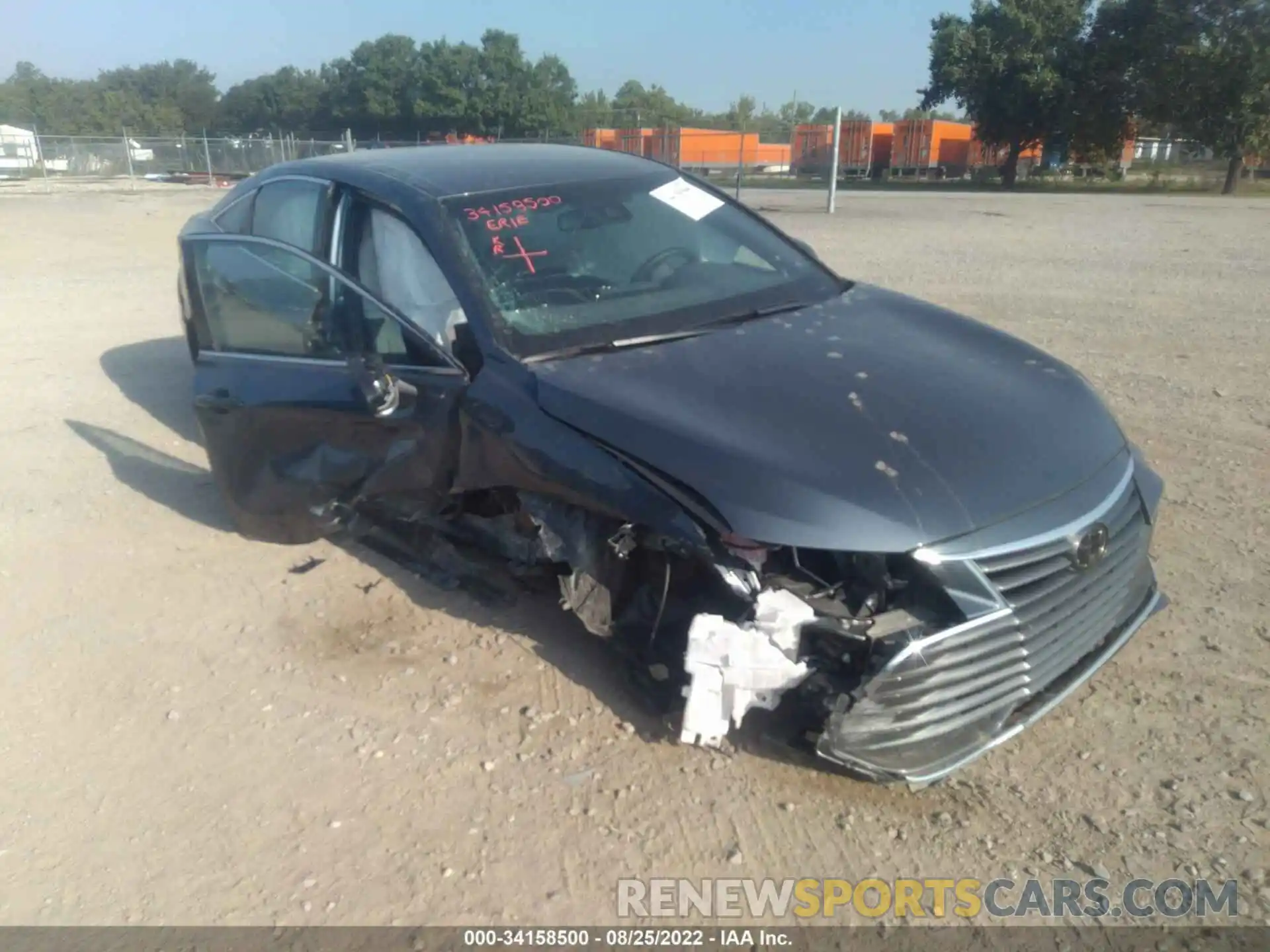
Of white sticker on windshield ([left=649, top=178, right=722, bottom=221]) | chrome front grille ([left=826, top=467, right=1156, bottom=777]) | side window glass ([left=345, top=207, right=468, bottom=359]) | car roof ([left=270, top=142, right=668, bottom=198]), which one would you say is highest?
car roof ([left=270, top=142, right=668, bottom=198])

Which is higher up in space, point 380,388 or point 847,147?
point 380,388

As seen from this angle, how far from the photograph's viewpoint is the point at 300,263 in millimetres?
4164

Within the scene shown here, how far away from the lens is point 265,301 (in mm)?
4391

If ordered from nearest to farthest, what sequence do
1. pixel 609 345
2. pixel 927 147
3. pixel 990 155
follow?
pixel 609 345, pixel 927 147, pixel 990 155

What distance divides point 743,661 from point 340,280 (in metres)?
2.23

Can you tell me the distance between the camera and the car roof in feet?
13.4

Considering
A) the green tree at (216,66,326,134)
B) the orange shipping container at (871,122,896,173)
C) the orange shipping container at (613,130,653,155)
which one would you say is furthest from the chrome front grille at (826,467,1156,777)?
the green tree at (216,66,326,134)

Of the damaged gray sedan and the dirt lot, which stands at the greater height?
the damaged gray sedan

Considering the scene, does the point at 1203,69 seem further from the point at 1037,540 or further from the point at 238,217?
the point at 1037,540

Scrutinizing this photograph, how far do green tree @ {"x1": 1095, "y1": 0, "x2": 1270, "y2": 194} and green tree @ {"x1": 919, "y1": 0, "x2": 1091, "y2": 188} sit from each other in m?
2.58

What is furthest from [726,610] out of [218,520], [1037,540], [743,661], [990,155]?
[990,155]

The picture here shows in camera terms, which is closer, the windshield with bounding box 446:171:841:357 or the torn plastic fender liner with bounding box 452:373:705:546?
the torn plastic fender liner with bounding box 452:373:705:546

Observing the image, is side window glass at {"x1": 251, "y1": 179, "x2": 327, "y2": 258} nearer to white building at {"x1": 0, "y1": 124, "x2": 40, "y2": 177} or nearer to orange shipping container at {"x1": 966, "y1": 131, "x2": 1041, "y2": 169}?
white building at {"x1": 0, "y1": 124, "x2": 40, "y2": 177}

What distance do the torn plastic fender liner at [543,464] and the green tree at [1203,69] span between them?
3814cm
